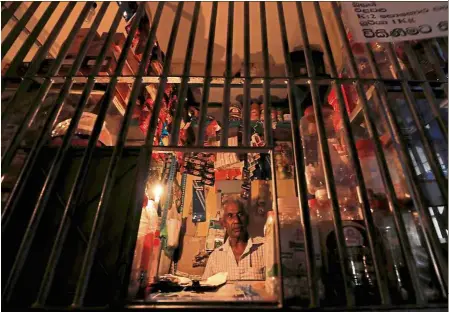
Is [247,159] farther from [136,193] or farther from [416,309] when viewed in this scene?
[416,309]

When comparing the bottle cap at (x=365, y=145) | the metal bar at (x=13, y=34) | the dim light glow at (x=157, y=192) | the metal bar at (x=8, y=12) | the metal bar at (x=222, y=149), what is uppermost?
the metal bar at (x=8, y=12)

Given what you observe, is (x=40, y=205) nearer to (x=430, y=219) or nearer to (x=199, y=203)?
(x=430, y=219)

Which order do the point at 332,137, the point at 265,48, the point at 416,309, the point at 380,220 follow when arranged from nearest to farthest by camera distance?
the point at 416,309 → the point at 380,220 → the point at 265,48 → the point at 332,137

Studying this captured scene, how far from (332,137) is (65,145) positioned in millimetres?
1538

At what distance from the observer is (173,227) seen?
8.01ft

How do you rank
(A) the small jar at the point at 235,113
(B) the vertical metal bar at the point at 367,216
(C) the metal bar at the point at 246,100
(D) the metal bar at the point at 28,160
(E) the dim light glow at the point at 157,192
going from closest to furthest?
(B) the vertical metal bar at the point at 367,216 < (D) the metal bar at the point at 28,160 < (C) the metal bar at the point at 246,100 < (E) the dim light glow at the point at 157,192 < (A) the small jar at the point at 235,113

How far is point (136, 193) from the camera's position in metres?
1.04

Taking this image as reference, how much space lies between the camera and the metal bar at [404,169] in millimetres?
860

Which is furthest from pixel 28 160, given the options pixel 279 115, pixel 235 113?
pixel 279 115

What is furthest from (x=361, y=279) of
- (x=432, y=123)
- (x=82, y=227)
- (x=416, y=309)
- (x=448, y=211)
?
(x=82, y=227)

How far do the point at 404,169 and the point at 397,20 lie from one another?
0.79 meters

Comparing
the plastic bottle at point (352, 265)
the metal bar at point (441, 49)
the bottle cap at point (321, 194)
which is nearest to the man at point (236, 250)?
the bottle cap at point (321, 194)

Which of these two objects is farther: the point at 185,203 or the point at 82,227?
the point at 185,203

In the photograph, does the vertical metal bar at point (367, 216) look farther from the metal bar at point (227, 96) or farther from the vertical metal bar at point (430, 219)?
the metal bar at point (227, 96)
